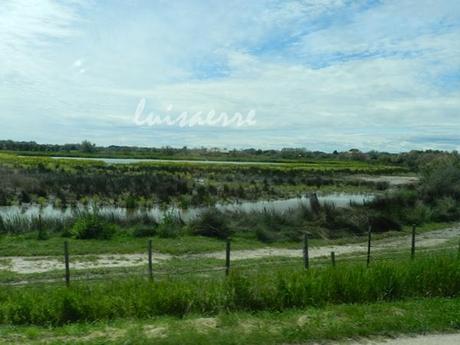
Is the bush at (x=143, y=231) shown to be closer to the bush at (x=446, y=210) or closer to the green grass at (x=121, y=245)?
the green grass at (x=121, y=245)

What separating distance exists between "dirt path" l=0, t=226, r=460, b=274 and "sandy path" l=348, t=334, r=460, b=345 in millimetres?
11601

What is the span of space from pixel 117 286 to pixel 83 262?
337 inches

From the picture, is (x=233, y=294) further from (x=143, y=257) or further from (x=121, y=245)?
(x=121, y=245)

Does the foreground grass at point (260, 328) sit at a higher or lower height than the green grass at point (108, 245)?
higher

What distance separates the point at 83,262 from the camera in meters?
17.5

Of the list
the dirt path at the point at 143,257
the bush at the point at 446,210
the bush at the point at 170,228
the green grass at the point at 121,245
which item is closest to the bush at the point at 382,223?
A: the dirt path at the point at 143,257

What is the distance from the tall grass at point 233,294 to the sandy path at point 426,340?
2.02 metres

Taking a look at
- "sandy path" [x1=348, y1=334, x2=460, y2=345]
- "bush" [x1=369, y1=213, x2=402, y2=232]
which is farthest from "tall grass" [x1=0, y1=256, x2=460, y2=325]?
"bush" [x1=369, y1=213, x2=402, y2=232]

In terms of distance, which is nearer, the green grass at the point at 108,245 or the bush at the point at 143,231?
the green grass at the point at 108,245

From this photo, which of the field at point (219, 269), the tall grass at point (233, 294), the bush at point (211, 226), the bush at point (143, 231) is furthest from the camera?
the bush at point (211, 226)

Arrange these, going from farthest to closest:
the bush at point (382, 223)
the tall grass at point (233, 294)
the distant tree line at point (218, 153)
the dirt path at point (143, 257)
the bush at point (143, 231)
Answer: the distant tree line at point (218, 153) → the bush at point (382, 223) → the bush at point (143, 231) → the dirt path at point (143, 257) → the tall grass at point (233, 294)

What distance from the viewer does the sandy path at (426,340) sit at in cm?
680

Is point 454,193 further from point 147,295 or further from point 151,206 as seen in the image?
point 147,295

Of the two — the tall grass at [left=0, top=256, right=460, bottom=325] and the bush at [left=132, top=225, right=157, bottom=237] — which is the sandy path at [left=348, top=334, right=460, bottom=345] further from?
the bush at [left=132, top=225, right=157, bottom=237]
